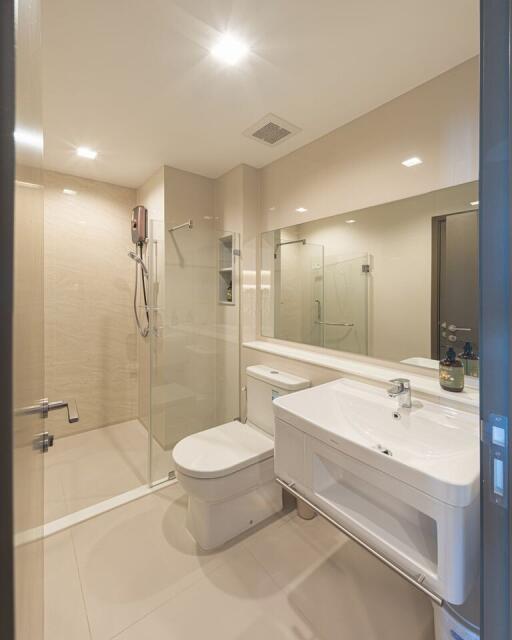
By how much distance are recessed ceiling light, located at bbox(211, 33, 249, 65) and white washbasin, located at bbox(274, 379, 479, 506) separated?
5.27ft

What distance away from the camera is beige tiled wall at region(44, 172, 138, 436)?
269cm

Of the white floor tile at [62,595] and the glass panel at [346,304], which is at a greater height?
the glass panel at [346,304]

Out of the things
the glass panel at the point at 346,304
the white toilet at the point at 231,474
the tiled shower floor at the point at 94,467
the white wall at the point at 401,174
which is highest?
the white wall at the point at 401,174

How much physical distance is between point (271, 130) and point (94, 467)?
9.17 ft

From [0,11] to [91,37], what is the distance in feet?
4.75

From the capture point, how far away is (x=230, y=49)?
1354 millimetres

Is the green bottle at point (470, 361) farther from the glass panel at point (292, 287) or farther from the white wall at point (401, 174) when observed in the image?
the glass panel at point (292, 287)

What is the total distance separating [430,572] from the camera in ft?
2.91

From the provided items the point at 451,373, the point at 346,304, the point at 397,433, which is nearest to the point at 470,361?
the point at 451,373

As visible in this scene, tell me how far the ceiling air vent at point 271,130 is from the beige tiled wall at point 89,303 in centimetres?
164

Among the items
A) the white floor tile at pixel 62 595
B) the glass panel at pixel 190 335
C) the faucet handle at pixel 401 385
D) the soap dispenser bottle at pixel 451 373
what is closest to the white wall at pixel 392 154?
the glass panel at pixel 190 335

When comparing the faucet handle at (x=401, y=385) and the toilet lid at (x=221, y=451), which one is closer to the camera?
the faucet handle at (x=401, y=385)

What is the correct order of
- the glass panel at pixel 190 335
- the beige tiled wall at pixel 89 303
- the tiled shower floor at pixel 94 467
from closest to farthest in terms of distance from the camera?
1. the tiled shower floor at pixel 94 467
2. the glass panel at pixel 190 335
3. the beige tiled wall at pixel 89 303

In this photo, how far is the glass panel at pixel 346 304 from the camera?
1.80 m
